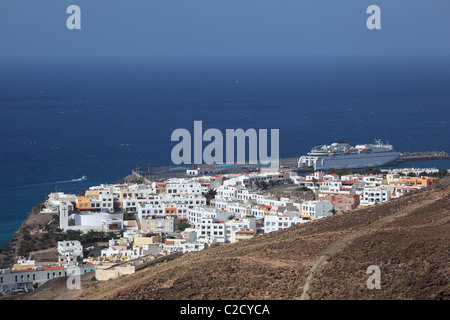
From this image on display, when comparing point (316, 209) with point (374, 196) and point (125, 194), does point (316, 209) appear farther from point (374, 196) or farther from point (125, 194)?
point (125, 194)

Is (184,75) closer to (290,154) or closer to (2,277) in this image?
(290,154)

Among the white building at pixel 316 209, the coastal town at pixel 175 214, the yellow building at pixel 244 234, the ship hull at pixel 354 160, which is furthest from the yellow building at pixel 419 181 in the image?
the ship hull at pixel 354 160

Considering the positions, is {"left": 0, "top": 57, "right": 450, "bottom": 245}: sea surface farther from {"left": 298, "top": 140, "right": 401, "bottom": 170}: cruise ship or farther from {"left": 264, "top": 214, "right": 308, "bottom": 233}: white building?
{"left": 264, "top": 214, "right": 308, "bottom": 233}: white building

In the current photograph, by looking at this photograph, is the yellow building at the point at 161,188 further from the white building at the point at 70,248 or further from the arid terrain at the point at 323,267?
the arid terrain at the point at 323,267

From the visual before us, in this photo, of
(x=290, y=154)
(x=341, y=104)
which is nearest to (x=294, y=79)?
(x=341, y=104)

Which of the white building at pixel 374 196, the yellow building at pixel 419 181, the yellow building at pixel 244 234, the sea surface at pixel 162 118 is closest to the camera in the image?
the yellow building at pixel 244 234

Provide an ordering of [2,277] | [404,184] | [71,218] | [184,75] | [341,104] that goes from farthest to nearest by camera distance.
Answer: [184,75] < [341,104] < [404,184] < [71,218] < [2,277]
